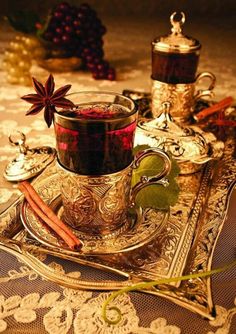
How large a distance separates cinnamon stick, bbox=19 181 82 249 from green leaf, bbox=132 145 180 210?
130 millimetres

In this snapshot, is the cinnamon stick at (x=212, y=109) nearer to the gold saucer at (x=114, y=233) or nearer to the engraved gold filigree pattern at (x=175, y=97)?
the engraved gold filigree pattern at (x=175, y=97)

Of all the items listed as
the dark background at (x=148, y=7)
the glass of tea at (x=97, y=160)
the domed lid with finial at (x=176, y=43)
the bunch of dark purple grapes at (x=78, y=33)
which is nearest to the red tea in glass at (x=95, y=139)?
the glass of tea at (x=97, y=160)

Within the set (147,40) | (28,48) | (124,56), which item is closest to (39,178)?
(28,48)

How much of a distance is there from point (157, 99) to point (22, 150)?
329mm

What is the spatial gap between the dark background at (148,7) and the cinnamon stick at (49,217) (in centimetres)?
201

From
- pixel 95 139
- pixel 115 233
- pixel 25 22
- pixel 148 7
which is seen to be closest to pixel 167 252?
pixel 115 233

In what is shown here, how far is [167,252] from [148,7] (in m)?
2.18

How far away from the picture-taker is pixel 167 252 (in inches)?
25.2

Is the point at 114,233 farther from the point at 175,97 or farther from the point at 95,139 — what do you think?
the point at 175,97

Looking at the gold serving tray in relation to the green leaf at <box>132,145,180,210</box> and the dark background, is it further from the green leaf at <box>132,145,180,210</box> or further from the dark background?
the dark background

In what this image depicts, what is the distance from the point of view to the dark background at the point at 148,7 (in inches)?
99.3

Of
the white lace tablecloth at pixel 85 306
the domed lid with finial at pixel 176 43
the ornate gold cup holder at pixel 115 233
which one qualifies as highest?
the domed lid with finial at pixel 176 43

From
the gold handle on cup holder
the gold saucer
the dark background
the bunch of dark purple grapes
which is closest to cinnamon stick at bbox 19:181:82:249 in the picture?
the gold saucer

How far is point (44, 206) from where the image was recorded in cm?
68
